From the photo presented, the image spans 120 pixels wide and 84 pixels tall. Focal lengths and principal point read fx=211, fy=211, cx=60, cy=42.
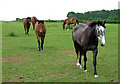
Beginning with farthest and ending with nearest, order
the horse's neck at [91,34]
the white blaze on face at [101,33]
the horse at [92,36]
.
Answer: the horse's neck at [91,34]
the horse at [92,36]
the white blaze on face at [101,33]

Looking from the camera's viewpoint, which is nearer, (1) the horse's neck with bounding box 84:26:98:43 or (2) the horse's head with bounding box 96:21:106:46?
(2) the horse's head with bounding box 96:21:106:46

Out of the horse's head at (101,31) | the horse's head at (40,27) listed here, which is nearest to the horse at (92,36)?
the horse's head at (101,31)

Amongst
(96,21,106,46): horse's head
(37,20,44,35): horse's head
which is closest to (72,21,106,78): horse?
(96,21,106,46): horse's head

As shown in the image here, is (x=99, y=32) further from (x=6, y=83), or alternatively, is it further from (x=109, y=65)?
(x=6, y=83)

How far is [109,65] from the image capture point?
1077 cm

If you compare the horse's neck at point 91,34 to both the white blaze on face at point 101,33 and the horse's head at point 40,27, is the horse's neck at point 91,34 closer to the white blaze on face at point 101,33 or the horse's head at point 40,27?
the white blaze on face at point 101,33

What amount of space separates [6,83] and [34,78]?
1.11 m

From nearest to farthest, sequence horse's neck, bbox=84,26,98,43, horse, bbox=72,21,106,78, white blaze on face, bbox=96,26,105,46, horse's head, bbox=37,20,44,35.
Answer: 1. white blaze on face, bbox=96,26,105,46
2. horse, bbox=72,21,106,78
3. horse's neck, bbox=84,26,98,43
4. horse's head, bbox=37,20,44,35

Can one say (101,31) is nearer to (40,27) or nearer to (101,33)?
(101,33)

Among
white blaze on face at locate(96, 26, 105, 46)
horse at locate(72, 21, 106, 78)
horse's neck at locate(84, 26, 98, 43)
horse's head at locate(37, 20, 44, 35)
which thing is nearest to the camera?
white blaze on face at locate(96, 26, 105, 46)

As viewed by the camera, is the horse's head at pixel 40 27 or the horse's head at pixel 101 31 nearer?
the horse's head at pixel 101 31

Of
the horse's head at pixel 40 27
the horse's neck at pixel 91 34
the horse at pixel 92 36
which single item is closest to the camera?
the horse at pixel 92 36

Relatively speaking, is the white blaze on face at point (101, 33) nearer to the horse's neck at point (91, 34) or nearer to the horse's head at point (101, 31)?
the horse's head at point (101, 31)

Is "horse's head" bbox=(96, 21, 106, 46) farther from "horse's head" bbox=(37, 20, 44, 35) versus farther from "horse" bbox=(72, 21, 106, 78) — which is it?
"horse's head" bbox=(37, 20, 44, 35)
